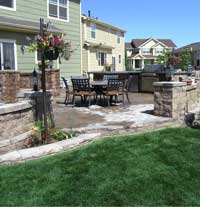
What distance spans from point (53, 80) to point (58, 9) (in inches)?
299

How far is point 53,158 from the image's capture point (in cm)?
484

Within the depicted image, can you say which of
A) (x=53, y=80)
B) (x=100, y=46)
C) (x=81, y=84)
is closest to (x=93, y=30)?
(x=100, y=46)

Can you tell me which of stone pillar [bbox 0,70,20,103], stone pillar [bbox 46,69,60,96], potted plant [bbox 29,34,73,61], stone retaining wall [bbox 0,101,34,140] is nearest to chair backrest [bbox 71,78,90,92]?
stone pillar [bbox 0,70,20,103]

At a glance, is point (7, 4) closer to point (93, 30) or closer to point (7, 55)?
point (7, 55)

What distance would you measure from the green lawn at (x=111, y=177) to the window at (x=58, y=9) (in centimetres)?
1354

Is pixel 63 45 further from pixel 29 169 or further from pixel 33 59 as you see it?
pixel 33 59

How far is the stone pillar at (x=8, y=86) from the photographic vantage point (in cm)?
944

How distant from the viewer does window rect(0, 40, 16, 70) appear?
1397 cm

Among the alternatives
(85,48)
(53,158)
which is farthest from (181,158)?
(85,48)

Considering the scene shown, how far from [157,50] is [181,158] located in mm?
60029

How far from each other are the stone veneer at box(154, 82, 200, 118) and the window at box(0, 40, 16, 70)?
28.8 feet

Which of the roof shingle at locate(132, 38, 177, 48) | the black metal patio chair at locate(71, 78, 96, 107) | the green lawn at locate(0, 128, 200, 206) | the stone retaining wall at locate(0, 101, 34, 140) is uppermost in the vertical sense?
the roof shingle at locate(132, 38, 177, 48)

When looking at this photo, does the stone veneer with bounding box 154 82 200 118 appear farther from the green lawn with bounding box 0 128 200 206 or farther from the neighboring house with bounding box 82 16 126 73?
the neighboring house with bounding box 82 16 126 73

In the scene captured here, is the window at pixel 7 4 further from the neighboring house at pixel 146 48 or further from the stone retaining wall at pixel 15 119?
the neighboring house at pixel 146 48
